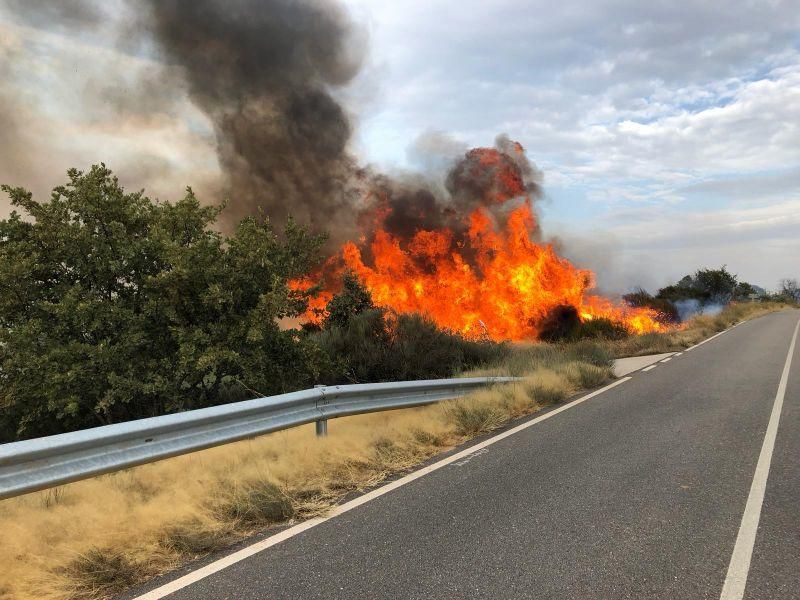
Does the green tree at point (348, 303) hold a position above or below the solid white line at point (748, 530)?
above

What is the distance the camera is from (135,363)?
9070 millimetres

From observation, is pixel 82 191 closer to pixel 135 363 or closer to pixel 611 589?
pixel 135 363

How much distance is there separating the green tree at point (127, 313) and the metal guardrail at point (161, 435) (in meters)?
2.85

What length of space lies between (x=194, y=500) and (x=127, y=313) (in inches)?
219

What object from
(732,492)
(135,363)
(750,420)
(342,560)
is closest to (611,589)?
(342,560)

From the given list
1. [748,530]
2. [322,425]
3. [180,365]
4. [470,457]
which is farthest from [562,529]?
[180,365]

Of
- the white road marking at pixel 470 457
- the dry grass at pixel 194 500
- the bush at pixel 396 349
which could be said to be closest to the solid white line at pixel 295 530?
the white road marking at pixel 470 457

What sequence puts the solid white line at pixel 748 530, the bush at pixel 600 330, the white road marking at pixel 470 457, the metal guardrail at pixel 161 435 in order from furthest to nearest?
the bush at pixel 600 330 < the white road marking at pixel 470 457 < the metal guardrail at pixel 161 435 < the solid white line at pixel 748 530

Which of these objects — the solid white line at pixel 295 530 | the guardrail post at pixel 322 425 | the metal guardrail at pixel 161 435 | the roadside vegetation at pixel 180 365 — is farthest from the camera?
the guardrail post at pixel 322 425

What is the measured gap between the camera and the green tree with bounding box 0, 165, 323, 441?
8.61m

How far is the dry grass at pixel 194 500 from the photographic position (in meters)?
3.38

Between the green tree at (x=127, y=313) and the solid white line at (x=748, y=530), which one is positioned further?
the green tree at (x=127, y=313)

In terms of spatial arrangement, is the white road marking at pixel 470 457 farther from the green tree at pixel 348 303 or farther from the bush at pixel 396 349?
the green tree at pixel 348 303

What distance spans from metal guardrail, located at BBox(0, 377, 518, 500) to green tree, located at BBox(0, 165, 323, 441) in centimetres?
285
